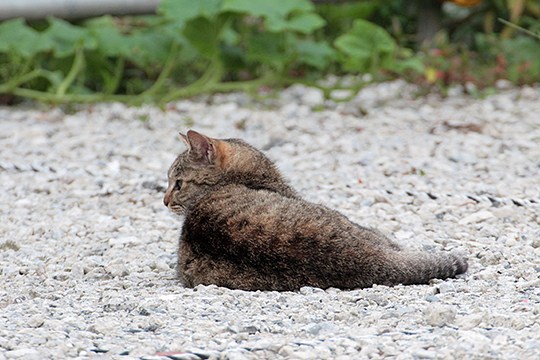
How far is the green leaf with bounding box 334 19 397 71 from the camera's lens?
763 cm

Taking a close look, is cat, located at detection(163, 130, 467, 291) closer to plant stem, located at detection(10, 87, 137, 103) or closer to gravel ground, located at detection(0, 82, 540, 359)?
gravel ground, located at detection(0, 82, 540, 359)

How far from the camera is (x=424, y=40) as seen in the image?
29.8ft

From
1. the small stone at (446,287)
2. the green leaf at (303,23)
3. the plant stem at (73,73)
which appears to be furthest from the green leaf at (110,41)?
the small stone at (446,287)

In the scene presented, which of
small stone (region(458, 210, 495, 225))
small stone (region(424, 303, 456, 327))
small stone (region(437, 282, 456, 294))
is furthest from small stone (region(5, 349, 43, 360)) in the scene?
small stone (region(458, 210, 495, 225))

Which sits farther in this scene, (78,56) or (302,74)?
(302,74)

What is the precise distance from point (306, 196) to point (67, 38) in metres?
3.02

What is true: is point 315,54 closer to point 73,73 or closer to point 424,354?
point 73,73

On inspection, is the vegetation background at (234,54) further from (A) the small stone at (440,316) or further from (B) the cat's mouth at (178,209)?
(A) the small stone at (440,316)

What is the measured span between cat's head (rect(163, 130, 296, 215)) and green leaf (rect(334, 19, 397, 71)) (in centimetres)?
326

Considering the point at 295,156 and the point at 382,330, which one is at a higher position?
the point at 382,330

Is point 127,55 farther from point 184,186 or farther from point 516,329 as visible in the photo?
point 516,329

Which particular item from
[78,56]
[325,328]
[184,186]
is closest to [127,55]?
[78,56]

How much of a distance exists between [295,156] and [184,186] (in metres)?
2.22

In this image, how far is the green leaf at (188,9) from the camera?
7.64 metres
